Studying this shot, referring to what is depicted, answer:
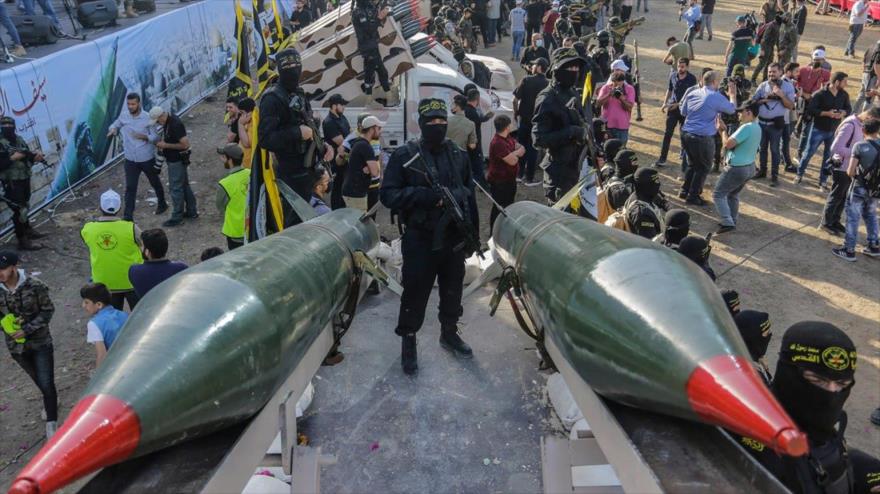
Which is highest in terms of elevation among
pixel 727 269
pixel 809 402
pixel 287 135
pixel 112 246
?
pixel 287 135

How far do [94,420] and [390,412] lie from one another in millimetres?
3102

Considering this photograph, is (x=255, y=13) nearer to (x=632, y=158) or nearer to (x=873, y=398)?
(x=632, y=158)

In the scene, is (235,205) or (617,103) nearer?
(235,205)

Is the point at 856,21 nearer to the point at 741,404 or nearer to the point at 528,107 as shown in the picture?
the point at 528,107

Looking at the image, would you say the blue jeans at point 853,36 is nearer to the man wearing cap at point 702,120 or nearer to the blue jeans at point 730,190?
the man wearing cap at point 702,120

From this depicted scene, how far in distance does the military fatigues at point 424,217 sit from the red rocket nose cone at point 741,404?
289 centimetres

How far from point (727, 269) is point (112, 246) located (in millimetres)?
6728

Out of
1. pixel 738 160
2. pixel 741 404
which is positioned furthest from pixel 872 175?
pixel 741 404

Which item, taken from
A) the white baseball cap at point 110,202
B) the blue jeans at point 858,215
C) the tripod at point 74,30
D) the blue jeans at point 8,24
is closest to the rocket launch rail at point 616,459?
the white baseball cap at point 110,202

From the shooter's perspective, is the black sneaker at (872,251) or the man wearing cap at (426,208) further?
the black sneaker at (872,251)

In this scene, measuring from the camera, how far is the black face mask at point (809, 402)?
2.70 m

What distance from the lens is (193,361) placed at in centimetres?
265

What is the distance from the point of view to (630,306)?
2.82m

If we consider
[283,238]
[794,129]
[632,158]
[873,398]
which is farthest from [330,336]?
[794,129]
